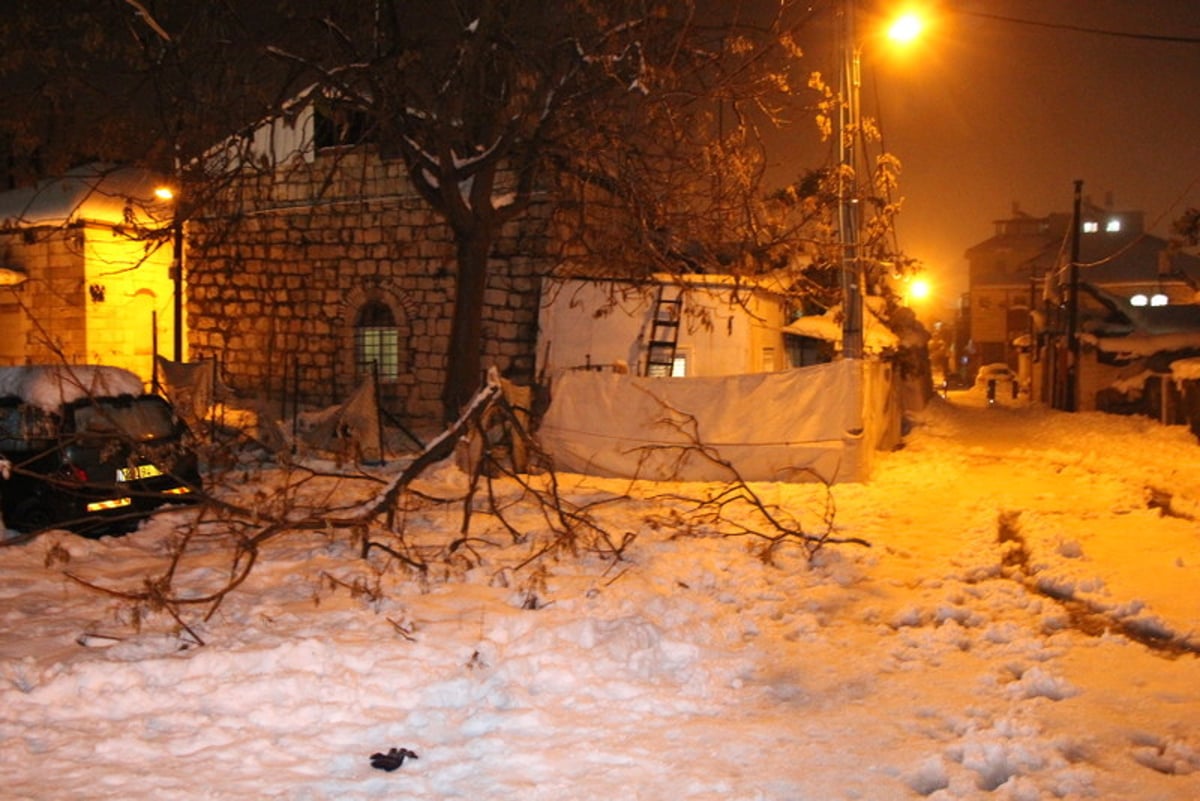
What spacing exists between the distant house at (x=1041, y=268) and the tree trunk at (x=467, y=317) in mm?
38658

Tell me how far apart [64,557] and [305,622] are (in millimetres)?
2563

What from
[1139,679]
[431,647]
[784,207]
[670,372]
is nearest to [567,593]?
[431,647]

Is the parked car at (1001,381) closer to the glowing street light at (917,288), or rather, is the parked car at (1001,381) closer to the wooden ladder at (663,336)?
the glowing street light at (917,288)

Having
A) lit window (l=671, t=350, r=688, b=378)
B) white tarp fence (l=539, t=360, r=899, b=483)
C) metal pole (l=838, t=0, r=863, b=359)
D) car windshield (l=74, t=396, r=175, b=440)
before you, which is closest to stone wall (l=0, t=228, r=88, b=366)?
car windshield (l=74, t=396, r=175, b=440)

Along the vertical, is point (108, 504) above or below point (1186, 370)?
below

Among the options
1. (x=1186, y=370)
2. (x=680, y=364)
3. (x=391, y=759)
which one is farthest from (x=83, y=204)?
(x=1186, y=370)

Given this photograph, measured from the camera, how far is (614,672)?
5.30m

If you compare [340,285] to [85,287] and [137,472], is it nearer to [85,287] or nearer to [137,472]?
[85,287]

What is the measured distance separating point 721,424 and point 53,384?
7779mm

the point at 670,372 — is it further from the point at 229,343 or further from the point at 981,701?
the point at 981,701

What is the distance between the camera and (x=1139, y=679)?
532 centimetres

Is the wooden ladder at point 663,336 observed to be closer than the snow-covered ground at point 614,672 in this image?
No

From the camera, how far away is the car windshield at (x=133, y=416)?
9.12 m

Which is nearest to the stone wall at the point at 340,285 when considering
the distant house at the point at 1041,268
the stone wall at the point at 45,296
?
the stone wall at the point at 45,296
